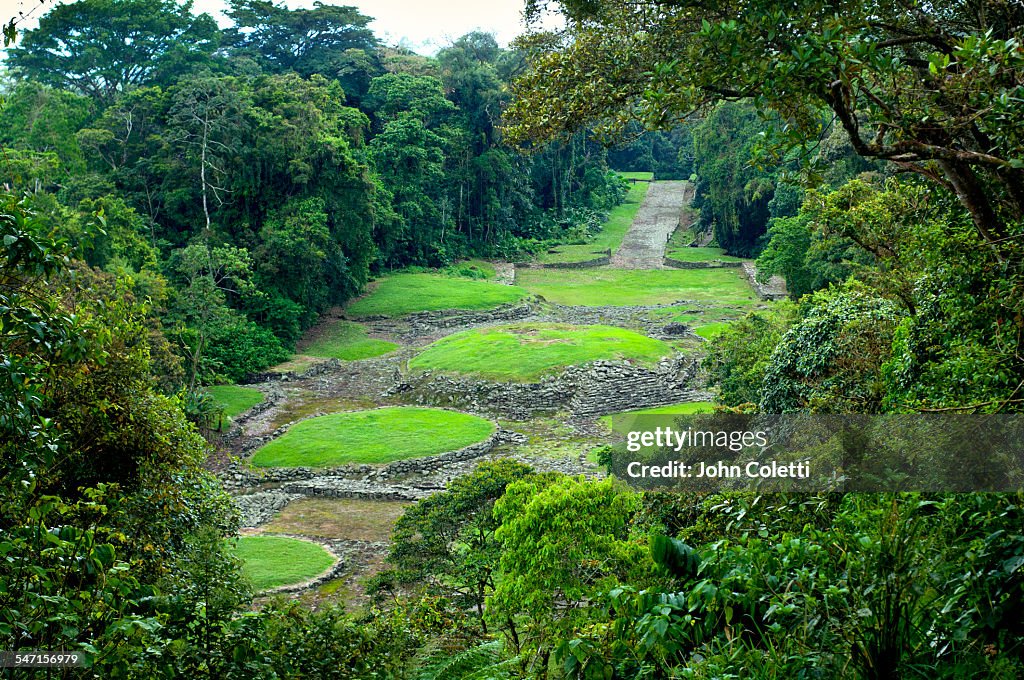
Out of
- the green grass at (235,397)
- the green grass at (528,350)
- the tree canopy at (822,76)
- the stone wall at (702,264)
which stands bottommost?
the green grass at (235,397)

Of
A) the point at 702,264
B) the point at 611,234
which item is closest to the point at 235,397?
the point at 702,264

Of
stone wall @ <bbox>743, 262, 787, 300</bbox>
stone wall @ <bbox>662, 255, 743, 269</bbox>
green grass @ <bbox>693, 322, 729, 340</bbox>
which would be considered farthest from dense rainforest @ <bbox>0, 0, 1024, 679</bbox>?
stone wall @ <bbox>662, 255, 743, 269</bbox>

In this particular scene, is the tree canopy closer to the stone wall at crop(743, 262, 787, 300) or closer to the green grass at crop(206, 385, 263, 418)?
the green grass at crop(206, 385, 263, 418)

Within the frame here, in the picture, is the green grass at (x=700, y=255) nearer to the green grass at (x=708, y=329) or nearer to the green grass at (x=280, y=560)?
the green grass at (x=708, y=329)

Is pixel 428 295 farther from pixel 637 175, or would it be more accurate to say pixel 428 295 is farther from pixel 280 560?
pixel 637 175

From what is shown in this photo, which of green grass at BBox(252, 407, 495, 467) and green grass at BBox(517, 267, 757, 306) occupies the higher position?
green grass at BBox(517, 267, 757, 306)

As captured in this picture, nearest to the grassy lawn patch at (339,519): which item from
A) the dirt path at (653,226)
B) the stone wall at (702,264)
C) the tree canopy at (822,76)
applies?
the tree canopy at (822,76)
